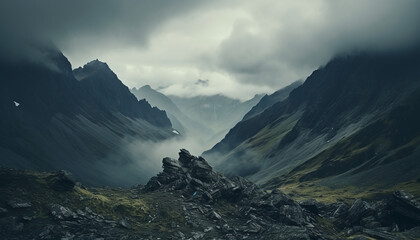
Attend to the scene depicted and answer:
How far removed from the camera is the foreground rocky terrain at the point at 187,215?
71.9m

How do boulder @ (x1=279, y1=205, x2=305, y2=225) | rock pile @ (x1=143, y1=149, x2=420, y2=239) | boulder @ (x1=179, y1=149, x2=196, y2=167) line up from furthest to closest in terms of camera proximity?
boulder @ (x1=179, y1=149, x2=196, y2=167) → boulder @ (x1=279, y1=205, x2=305, y2=225) → rock pile @ (x1=143, y1=149, x2=420, y2=239)

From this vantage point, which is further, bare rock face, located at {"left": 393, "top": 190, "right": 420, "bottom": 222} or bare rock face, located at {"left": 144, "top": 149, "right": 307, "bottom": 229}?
bare rock face, located at {"left": 144, "top": 149, "right": 307, "bottom": 229}

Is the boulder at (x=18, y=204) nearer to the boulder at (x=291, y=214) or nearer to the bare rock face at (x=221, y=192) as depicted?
the bare rock face at (x=221, y=192)

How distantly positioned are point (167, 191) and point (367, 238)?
6268 centimetres

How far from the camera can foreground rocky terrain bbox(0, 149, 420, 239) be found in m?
71.9

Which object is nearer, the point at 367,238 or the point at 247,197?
the point at 367,238

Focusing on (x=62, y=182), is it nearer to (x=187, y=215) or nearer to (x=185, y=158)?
(x=187, y=215)

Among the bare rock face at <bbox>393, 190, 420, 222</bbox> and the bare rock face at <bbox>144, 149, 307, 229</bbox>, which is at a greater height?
the bare rock face at <bbox>144, 149, 307, 229</bbox>

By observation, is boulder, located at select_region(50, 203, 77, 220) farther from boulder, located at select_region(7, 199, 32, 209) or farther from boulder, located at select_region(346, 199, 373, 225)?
boulder, located at select_region(346, 199, 373, 225)

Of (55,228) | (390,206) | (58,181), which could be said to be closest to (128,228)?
(55,228)

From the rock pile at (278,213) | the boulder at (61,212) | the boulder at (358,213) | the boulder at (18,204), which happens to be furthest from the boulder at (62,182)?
the boulder at (358,213)

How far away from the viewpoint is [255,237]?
7731cm

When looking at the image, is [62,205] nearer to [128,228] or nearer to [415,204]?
[128,228]

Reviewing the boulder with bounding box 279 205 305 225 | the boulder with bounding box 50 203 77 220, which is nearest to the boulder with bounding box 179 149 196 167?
the boulder with bounding box 279 205 305 225
